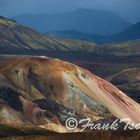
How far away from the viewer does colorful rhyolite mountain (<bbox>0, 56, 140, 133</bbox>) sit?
94.6 metres

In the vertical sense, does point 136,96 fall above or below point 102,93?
below

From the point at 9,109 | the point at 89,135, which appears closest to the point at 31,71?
the point at 9,109

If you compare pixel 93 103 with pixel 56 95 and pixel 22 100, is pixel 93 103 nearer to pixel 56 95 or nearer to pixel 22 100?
pixel 56 95

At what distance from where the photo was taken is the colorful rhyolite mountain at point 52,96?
94.6 metres

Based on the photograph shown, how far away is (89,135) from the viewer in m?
34.0

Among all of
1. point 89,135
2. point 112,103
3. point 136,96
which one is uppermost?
point 89,135

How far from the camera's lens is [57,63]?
117875 millimetres

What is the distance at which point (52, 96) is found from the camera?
108812 millimetres

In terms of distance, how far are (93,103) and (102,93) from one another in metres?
5.03

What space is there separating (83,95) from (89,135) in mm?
73363

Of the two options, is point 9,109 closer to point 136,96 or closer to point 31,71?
point 31,71

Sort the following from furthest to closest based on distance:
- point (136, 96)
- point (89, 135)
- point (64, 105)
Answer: point (136, 96) < point (64, 105) < point (89, 135)

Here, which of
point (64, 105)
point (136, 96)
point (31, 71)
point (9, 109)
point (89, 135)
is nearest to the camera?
point (89, 135)

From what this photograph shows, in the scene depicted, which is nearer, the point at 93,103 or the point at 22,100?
the point at 22,100
